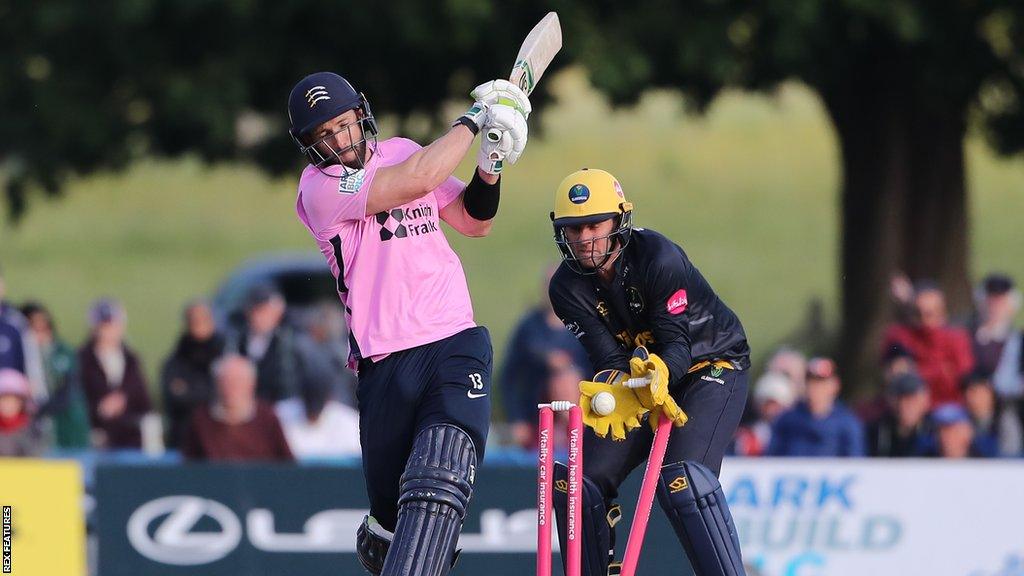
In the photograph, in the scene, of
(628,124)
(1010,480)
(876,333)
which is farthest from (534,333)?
(628,124)

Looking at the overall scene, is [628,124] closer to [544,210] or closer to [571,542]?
[544,210]

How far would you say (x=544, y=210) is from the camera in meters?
36.8

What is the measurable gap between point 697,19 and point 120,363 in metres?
5.26

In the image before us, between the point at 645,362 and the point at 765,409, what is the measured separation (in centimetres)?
521

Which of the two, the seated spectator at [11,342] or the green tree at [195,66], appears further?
the green tree at [195,66]

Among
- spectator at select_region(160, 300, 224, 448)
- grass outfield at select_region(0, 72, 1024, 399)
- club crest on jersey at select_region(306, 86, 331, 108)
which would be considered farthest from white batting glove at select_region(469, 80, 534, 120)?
grass outfield at select_region(0, 72, 1024, 399)

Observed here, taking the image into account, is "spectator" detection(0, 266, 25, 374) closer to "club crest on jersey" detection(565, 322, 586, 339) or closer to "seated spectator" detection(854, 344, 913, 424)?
"seated spectator" detection(854, 344, 913, 424)

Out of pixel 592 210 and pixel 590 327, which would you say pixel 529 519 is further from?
pixel 592 210

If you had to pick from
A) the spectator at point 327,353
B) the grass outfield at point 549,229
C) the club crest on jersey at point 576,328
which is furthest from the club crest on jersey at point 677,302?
the grass outfield at point 549,229

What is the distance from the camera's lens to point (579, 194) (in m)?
6.41

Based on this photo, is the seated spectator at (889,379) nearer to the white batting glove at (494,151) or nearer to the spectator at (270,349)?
the spectator at (270,349)

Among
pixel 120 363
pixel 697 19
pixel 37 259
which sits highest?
pixel 37 259

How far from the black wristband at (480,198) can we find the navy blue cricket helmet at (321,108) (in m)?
0.45

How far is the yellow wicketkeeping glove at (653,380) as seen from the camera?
6.21 m
